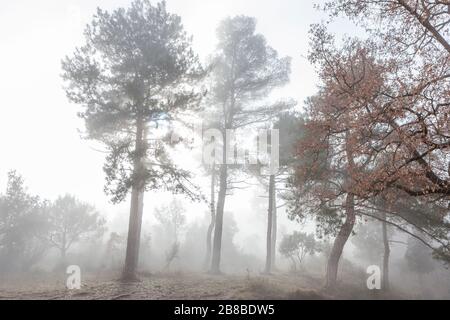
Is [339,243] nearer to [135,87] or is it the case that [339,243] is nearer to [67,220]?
[135,87]

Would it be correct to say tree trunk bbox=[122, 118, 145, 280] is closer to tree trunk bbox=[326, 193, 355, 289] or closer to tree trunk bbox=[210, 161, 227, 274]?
tree trunk bbox=[210, 161, 227, 274]

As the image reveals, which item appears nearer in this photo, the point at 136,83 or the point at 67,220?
the point at 136,83

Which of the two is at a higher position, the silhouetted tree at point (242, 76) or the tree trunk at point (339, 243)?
the silhouetted tree at point (242, 76)

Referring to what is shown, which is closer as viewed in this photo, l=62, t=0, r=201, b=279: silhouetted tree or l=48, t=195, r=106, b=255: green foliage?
l=62, t=0, r=201, b=279: silhouetted tree

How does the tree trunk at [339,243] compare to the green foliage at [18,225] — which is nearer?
the tree trunk at [339,243]

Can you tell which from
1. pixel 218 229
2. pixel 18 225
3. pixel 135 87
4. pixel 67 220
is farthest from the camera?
pixel 67 220

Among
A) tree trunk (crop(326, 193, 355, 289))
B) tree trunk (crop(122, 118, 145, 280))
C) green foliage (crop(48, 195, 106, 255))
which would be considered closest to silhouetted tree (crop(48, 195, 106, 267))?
green foliage (crop(48, 195, 106, 255))

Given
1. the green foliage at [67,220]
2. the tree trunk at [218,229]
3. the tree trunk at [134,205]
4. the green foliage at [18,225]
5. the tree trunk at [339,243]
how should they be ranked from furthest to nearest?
the green foliage at [67,220] → the green foliage at [18,225] → the tree trunk at [218,229] → the tree trunk at [339,243] → the tree trunk at [134,205]

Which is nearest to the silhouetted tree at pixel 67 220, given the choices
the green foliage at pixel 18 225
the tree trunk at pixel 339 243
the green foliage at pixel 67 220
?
the green foliage at pixel 67 220

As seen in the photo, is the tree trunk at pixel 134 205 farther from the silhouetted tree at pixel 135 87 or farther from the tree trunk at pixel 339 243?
the tree trunk at pixel 339 243

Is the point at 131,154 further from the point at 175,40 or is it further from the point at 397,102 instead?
the point at 397,102

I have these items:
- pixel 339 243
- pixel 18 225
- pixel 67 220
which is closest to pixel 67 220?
pixel 67 220

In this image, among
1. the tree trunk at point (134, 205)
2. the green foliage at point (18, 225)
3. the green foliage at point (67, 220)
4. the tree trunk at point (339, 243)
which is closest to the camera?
the tree trunk at point (134, 205)
